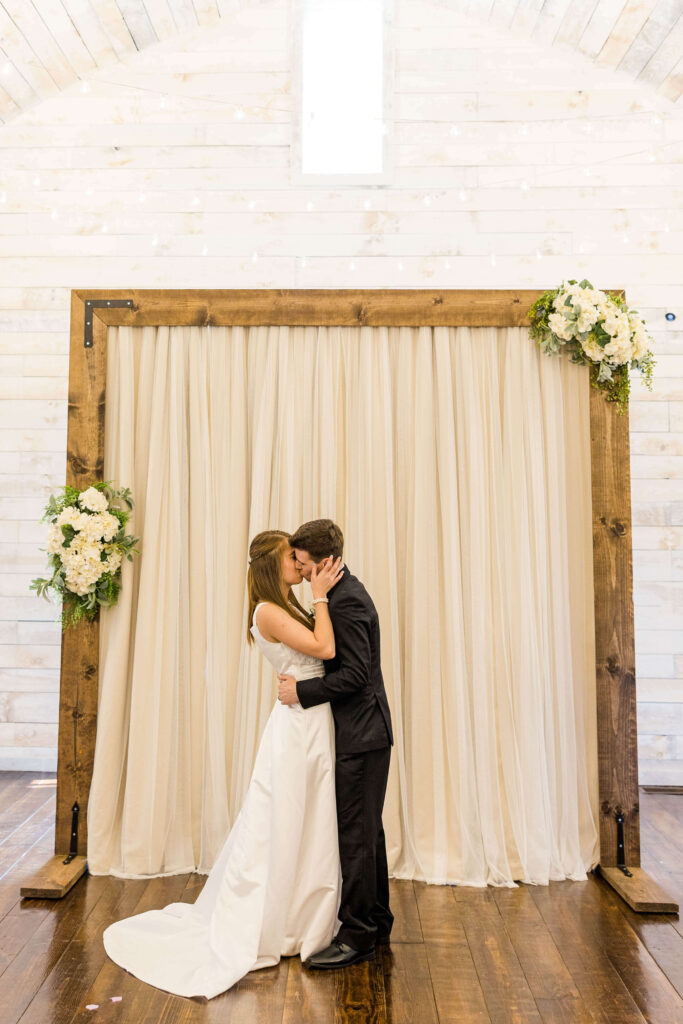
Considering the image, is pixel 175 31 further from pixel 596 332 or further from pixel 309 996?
pixel 309 996

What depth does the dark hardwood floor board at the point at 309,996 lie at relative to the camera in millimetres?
2648

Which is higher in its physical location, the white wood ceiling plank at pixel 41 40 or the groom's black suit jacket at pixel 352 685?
the white wood ceiling plank at pixel 41 40

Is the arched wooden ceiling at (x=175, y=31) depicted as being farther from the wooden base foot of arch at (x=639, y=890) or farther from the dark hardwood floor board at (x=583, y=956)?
the dark hardwood floor board at (x=583, y=956)

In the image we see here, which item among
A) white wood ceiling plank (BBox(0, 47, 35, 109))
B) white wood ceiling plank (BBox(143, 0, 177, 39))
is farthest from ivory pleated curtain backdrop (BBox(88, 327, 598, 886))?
white wood ceiling plank (BBox(143, 0, 177, 39))

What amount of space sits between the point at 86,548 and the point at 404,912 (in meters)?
2.09

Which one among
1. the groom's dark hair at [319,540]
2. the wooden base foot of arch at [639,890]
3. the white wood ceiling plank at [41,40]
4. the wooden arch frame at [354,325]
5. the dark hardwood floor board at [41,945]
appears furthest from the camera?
the white wood ceiling plank at [41,40]

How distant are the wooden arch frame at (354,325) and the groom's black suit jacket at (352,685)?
1373mm

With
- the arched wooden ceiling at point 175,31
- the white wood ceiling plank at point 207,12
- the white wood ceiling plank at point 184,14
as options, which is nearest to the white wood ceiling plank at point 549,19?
the arched wooden ceiling at point 175,31

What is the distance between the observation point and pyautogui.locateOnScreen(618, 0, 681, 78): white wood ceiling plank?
464 centimetres

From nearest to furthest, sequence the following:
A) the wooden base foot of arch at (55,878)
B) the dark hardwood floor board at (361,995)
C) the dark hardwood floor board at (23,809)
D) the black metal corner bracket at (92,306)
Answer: the dark hardwood floor board at (361,995), the wooden base foot of arch at (55,878), the black metal corner bracket at (92,306), the dark hardwood floor board at (23,809)

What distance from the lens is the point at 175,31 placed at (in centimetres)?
526

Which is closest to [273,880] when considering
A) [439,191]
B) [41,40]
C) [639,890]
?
[639,890]

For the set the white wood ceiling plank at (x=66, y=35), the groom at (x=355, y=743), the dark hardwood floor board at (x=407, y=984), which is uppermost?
the white wood ceiling plank at (x=66, y=35)

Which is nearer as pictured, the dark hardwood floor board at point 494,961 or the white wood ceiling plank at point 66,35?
the dark hardwood floor board at point 494,961
